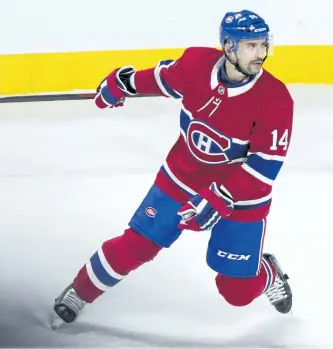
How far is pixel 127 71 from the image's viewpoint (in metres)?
1.93

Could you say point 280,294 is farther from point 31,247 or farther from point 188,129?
point 31,247

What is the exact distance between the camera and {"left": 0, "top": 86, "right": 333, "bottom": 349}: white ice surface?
78.7 inches

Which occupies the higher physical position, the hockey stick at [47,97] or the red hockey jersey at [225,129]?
the red hockey jersey at [225,129]

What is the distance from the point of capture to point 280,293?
6.56ft

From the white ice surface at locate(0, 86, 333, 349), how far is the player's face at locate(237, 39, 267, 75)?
0.91ft

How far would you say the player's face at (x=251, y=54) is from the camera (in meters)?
1.71

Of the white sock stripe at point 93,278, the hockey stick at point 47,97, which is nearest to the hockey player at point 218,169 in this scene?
the white sock stripe at point 93,278

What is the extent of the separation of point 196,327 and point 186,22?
0.91 meters

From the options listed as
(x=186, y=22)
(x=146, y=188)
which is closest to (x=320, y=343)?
(x=146, y=188)

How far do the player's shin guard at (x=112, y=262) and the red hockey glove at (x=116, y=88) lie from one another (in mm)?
349

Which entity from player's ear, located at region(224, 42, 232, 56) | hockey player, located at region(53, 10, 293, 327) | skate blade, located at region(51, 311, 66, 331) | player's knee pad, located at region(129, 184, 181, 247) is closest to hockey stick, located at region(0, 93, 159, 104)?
hockey player, located at region(53, 10, 293, 327)

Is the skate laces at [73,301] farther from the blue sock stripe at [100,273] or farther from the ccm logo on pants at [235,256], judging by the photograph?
the ccm logo on pants at [235,256]

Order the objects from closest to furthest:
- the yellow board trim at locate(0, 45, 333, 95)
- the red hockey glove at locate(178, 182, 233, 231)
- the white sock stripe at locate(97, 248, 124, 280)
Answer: the red hockey glove at locate(178, 182, 233, 231) → the white sock stripe at locate(97, 248, 124, 280) → the yellow board trim at locate(0, 45, 333, 95)

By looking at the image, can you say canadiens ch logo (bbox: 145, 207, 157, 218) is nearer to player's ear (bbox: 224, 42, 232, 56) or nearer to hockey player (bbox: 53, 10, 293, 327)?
hockey player (bbox: 53, 10, 293, 327)
